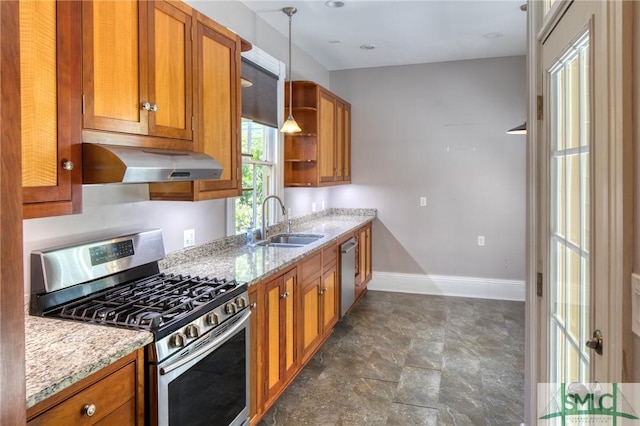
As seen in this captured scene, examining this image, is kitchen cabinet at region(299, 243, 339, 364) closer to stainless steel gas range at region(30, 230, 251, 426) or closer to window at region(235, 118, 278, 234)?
window at region(235, 118, 278, 234)

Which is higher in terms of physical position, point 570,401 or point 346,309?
point 570,401

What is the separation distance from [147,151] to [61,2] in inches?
24.2

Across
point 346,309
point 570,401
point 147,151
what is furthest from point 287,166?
point 570,401

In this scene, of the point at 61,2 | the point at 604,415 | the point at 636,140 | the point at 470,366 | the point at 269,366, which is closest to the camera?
the point at 636,140

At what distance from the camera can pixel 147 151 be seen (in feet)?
6.06

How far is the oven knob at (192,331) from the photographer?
5.51 feet

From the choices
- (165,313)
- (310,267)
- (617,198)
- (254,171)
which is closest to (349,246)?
(310,267)

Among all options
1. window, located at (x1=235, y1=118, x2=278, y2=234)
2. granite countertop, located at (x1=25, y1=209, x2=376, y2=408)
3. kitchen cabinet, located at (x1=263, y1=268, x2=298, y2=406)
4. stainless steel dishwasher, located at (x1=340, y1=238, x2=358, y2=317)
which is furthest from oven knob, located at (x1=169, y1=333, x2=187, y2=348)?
stainless steel dishwasher, located at (x1=340, y1=238, x2=358, y2=317)

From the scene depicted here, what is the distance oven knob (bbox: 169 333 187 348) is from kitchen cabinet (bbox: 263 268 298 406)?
803mm

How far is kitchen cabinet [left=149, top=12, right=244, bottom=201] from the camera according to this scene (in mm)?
2287

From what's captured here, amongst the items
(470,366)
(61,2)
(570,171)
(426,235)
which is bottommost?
(470,366)

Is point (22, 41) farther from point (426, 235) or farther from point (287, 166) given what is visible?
point (426, 235)

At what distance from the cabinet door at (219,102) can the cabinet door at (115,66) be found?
1.42 ft

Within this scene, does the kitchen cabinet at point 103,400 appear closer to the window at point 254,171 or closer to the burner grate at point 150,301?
the burner grate at point 150,301
